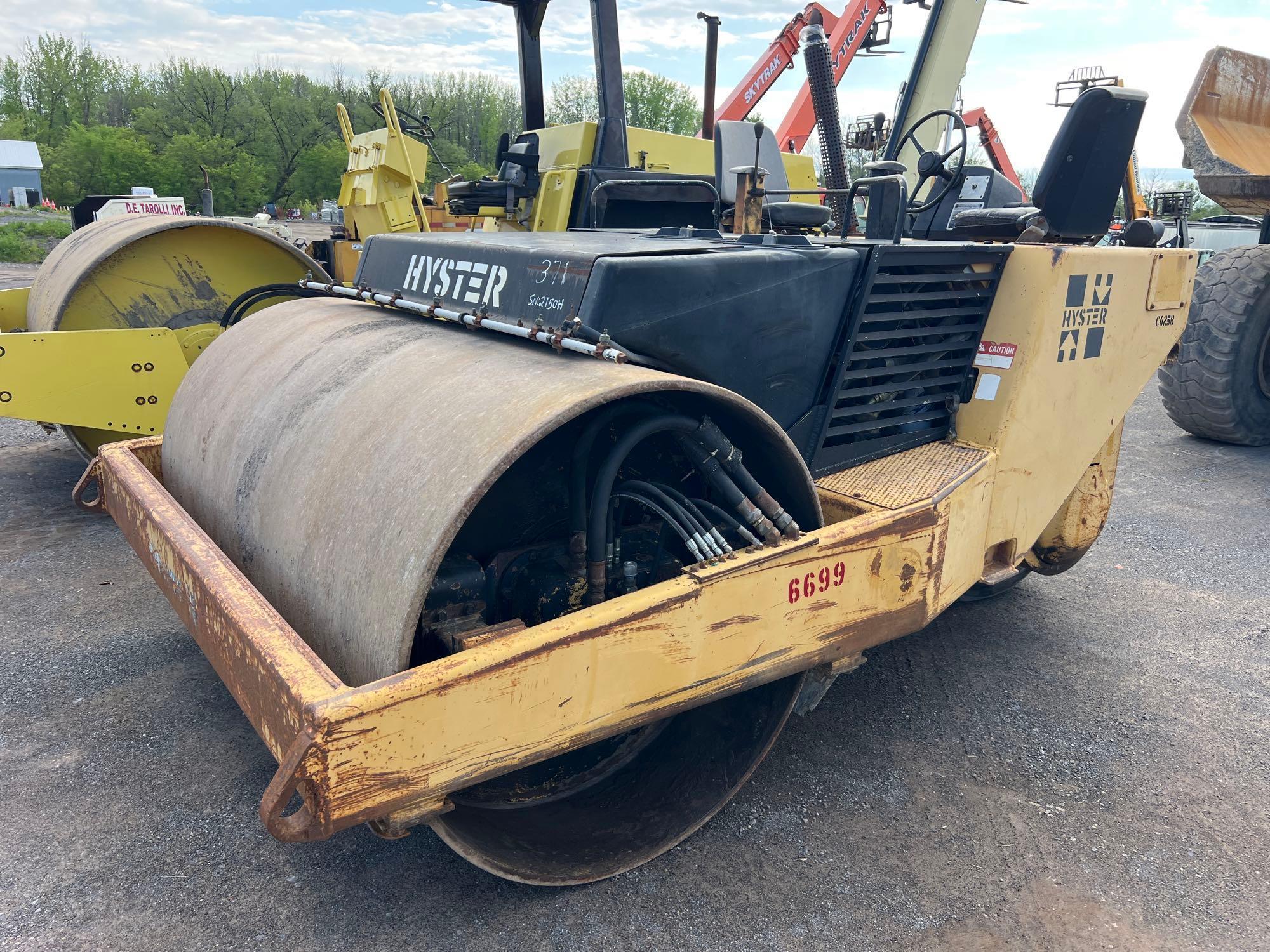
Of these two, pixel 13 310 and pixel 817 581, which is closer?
pixel 817 581

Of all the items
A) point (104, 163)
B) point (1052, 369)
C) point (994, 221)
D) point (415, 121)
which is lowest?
point (1052, 369)

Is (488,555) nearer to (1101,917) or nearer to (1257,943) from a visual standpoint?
(1101,917)

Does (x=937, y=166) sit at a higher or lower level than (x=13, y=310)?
higher

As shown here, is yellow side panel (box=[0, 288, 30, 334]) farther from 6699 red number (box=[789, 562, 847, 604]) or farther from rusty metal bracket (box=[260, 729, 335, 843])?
6699 red number (box=[789, 562, 847, 604])

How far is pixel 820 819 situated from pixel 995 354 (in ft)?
4.75

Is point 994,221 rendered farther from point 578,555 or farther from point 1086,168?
point 578,555

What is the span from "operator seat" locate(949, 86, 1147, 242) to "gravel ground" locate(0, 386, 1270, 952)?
4.82 ft

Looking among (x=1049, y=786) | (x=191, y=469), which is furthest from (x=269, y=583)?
(x=1049, y=786)

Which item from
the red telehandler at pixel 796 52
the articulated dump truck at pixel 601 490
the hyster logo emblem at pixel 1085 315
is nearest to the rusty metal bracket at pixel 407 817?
the articulated dump truck at pixel 601 490

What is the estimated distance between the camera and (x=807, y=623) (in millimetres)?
2070

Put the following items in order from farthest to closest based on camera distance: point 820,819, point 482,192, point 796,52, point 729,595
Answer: point 796,52, point 482,192, point 820,819, point 729,595

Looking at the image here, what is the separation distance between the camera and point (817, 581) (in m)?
2.06

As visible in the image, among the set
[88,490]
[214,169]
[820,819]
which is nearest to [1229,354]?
[820,819]

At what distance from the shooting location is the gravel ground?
79.2 inches
